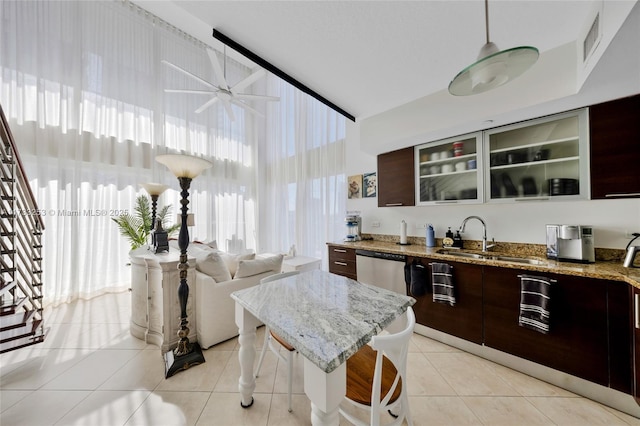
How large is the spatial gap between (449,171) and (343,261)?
1.72 metres

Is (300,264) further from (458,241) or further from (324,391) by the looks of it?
(324,391)

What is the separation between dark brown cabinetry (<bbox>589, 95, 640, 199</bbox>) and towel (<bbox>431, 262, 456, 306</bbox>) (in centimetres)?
123

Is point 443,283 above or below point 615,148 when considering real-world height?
below

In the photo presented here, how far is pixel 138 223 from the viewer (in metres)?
3.64

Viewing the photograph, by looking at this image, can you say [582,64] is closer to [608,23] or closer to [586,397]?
[608,23]

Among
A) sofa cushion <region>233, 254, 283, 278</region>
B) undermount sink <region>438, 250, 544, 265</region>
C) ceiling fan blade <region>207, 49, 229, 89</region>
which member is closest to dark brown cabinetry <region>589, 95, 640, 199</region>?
undermount sink <region>438, 250, 544, 265</region>

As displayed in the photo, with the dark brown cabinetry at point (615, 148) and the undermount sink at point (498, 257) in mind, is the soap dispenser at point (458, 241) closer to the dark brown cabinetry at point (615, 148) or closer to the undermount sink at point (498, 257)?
the undermount sink at point (498, 257)

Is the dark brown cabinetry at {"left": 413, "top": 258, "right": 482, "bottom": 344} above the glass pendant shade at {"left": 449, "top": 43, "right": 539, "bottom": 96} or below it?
below

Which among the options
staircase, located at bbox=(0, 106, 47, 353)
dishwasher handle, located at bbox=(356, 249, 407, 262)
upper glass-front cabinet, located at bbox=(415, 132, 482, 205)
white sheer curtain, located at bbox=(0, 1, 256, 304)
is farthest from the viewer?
white sheer curtain, located at bbox=(0, 1, 256, 304)

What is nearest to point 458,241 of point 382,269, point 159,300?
point 382,269

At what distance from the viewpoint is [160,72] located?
4.17m

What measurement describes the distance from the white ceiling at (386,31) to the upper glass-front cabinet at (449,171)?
590 mm

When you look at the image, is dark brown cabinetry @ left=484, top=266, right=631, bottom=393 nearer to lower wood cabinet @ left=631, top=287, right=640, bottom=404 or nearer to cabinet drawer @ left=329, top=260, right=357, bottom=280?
lower wood cabinet @ left=631, top=287, right=640, bottom=404

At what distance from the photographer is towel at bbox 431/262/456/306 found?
79.2 inches
